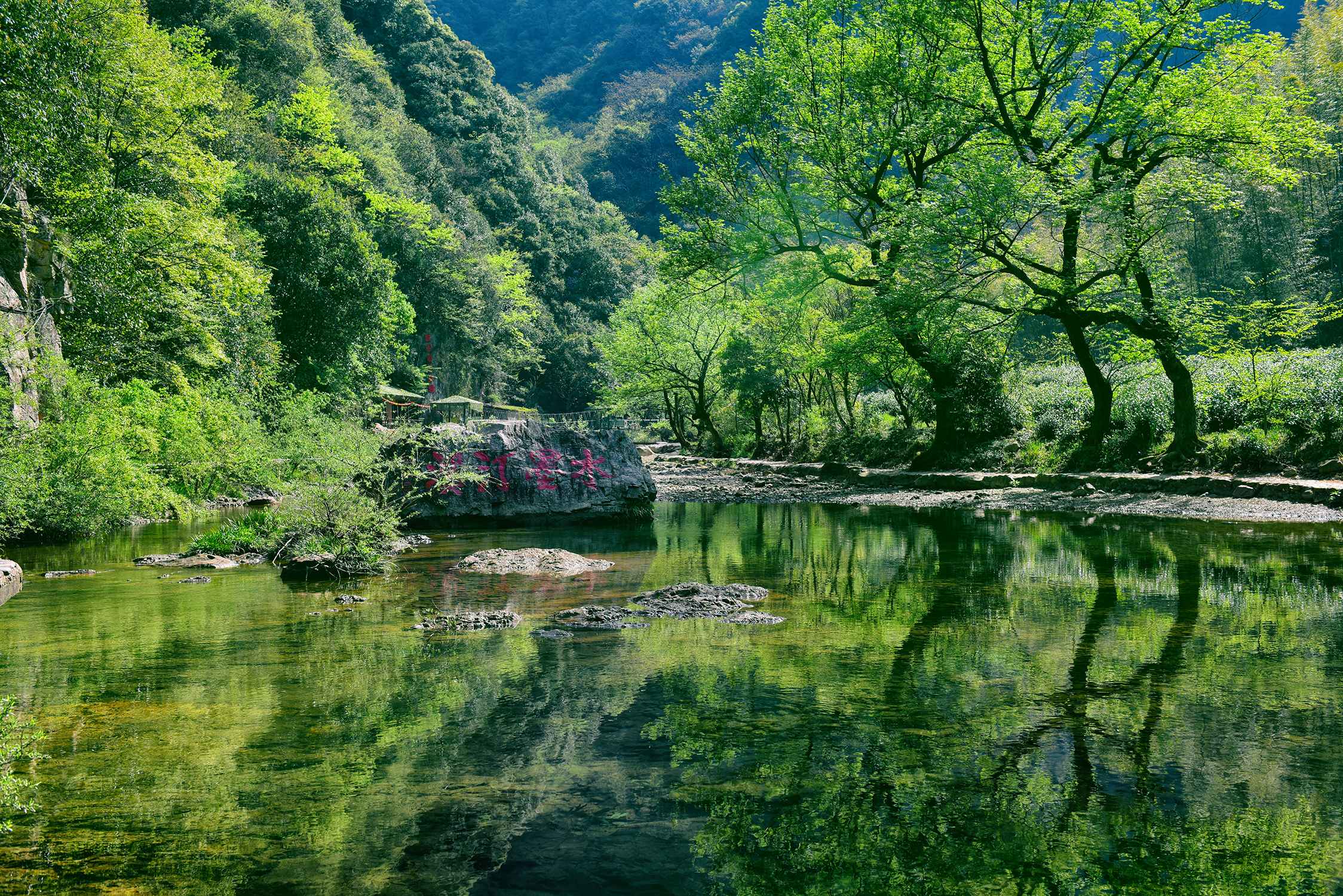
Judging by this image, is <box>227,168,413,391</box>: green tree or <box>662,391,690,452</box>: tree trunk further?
<box>662,391,690,452</box>: tree trunk

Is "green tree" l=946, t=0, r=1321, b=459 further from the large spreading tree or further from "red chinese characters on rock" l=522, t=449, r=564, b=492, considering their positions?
"red chinese characters on rock" l=522, t=449, r=564, b=492

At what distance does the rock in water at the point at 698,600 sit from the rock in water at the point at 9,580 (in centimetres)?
618

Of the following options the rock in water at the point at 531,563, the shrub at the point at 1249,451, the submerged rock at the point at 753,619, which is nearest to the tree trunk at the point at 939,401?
the shrub at the point at 1249,451

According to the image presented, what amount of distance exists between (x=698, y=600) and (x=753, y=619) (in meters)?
0.68

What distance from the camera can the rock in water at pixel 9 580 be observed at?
764 cm

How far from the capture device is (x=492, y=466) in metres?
14.1

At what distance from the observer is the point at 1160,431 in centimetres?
1628

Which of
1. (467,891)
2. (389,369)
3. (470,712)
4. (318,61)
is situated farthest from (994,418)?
(318,61)

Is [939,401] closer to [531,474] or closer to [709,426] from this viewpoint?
[531,474]

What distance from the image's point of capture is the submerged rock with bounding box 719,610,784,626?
20.5ft

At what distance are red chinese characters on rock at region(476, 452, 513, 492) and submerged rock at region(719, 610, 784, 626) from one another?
8.38m

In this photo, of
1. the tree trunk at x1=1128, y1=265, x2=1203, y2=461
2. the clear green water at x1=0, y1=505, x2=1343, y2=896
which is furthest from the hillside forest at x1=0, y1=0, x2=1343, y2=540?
the clear green water at x1=0, y1=505, x2=1343, y2=896

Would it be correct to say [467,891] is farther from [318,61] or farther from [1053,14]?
[318,61]

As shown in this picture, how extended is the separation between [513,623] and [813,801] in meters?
3.85
